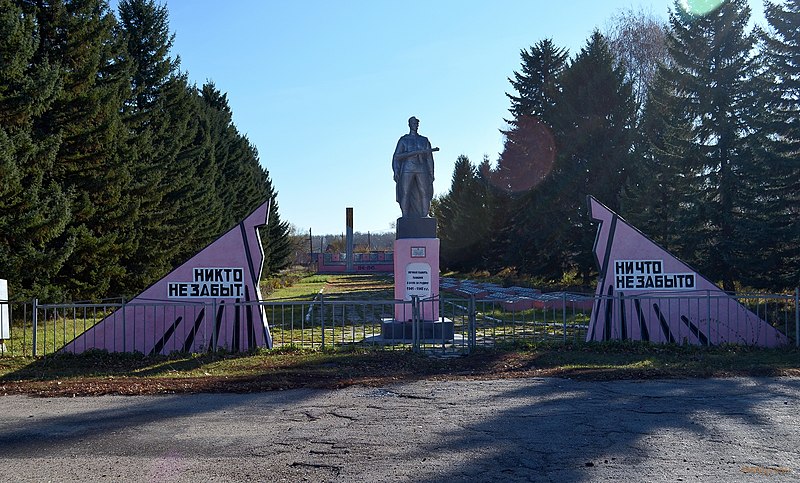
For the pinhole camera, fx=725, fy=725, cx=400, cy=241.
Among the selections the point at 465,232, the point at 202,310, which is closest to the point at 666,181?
the point at 202,310

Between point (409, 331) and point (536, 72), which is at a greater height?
point (536, 72)

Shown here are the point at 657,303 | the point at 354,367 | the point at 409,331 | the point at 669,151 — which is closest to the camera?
the point at 354,367

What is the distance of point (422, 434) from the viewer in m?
6.58

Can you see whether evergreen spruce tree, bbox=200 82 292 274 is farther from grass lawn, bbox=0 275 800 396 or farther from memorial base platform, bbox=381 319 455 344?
grass lawn, bbox=0 275 800 396

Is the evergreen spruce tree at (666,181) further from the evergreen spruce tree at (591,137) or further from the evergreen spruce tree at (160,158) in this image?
the evergreen spruce tree at (160,158)

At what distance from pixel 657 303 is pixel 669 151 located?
1227 centimetres

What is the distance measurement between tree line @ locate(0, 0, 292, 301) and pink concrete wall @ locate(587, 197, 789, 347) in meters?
13.3

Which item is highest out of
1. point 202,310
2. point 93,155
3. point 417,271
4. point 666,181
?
point 93,155

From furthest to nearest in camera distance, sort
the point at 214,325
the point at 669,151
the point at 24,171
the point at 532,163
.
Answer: the point at 532,163, the point at 669,151, the point at 24,171, the point at 214,325

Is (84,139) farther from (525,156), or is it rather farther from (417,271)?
(525,156)

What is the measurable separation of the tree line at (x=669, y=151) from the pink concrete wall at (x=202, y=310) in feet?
21.3

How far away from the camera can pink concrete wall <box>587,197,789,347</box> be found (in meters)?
12.7

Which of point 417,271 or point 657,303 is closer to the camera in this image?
point 657,303

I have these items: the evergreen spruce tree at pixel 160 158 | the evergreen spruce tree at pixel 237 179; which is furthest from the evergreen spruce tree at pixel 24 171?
the evergreen spruce tree at pixel 237 179
